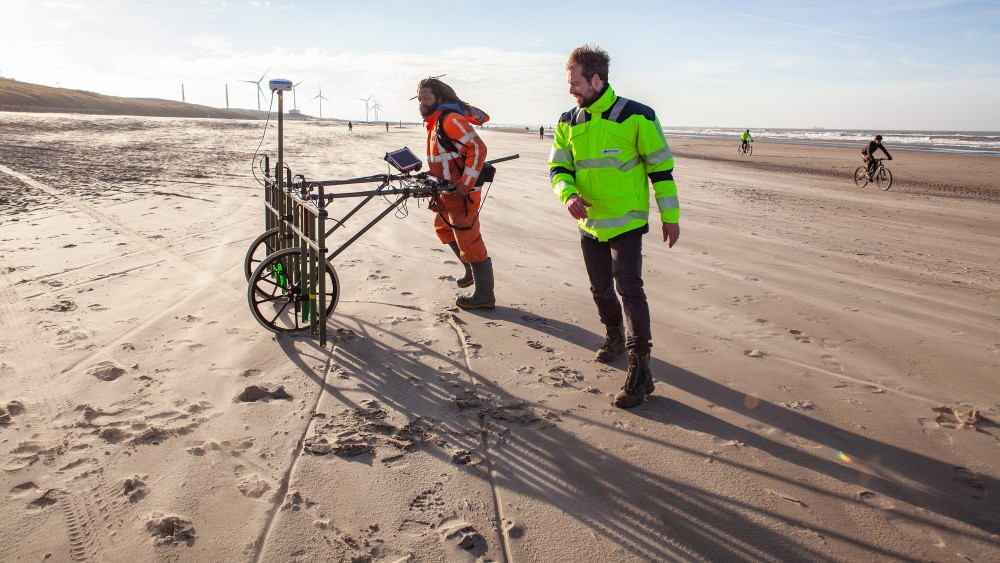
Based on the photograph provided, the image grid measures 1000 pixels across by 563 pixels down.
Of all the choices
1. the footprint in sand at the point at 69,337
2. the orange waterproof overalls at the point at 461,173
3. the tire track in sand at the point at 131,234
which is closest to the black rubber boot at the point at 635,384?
the orange waterproof overalls at the point at 461,173

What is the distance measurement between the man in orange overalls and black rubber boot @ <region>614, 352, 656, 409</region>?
1.95m

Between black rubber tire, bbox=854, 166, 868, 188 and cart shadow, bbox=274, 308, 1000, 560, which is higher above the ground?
black rubber tire, bbox=854, 166, 868, 188

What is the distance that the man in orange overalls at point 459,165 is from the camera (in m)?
5.16

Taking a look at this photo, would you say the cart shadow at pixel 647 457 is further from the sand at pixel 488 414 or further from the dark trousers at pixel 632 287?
the dark trousers at pixel 632 287

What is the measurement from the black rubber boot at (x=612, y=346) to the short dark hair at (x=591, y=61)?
1.73 meters

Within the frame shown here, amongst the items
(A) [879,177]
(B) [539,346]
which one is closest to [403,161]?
(B) [539,346]

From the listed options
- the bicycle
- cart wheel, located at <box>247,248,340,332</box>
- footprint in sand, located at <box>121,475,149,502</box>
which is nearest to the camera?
footprint in sand, located at <box>121,475,149,502</box>

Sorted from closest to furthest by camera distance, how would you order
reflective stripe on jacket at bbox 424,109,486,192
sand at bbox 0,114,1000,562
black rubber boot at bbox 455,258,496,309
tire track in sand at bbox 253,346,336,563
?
tire track in sand at bbox 253,346,336,563, sand at bbox 0,114,1000,562, reflective stripe on jacket at bbox 424,109,486,192, black rubber boot at bbox 455,258,496,309

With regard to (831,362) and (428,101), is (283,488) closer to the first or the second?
(428,101)

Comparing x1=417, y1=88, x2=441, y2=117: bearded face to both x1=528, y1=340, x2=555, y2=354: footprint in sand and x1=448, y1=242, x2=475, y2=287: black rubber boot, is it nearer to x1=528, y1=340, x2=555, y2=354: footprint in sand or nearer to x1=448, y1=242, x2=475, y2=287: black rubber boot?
x1=448, y1=242, x2=475, y2=287: black rubber boot

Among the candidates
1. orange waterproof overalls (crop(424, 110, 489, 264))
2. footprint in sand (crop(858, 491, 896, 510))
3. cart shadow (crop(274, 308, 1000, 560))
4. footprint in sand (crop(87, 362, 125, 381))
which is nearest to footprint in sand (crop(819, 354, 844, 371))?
cart shadow (crop(274, 308, 1000, 560))

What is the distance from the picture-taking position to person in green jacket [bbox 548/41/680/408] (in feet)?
12.0

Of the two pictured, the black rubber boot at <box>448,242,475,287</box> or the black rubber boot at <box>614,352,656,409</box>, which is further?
the black rubber boot at <box>448,242,475,287</box>

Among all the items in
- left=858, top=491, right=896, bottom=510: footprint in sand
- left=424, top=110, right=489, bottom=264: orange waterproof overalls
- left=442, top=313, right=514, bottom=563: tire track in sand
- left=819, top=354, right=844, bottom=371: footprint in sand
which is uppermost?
left=424, top=110, right=489, bottom=264: orange waterproof overalls
